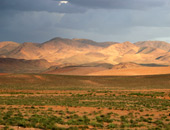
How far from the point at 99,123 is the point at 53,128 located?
10.2ft

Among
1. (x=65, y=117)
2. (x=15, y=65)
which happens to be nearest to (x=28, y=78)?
(x=65, y=117)

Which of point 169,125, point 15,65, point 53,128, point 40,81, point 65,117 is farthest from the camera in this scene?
point 15,65

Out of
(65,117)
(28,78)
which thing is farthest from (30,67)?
(65,117)

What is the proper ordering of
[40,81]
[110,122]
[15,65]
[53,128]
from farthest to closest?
→ 1. [15,65]
2. [40,81]
3. [110,122]
4. [53,128]

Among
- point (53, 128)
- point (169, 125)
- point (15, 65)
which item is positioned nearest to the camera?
point (53, 128)

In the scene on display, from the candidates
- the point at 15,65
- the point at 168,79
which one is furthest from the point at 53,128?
the point at 15,65

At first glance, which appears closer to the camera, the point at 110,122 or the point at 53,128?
the point at 53,128

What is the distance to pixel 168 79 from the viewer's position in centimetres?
A: 7550

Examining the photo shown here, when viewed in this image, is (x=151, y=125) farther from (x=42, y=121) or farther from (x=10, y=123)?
(x=10, y=123)

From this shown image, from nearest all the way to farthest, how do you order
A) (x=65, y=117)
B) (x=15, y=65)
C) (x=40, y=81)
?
(x=65, y=117), (x=40, y=81), (x=15, y=65)

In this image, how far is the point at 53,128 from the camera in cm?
1623

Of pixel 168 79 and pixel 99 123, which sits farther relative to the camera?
pixel 168 79

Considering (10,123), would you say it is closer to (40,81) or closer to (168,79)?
(40,81)

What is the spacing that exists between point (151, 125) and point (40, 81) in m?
55.8
